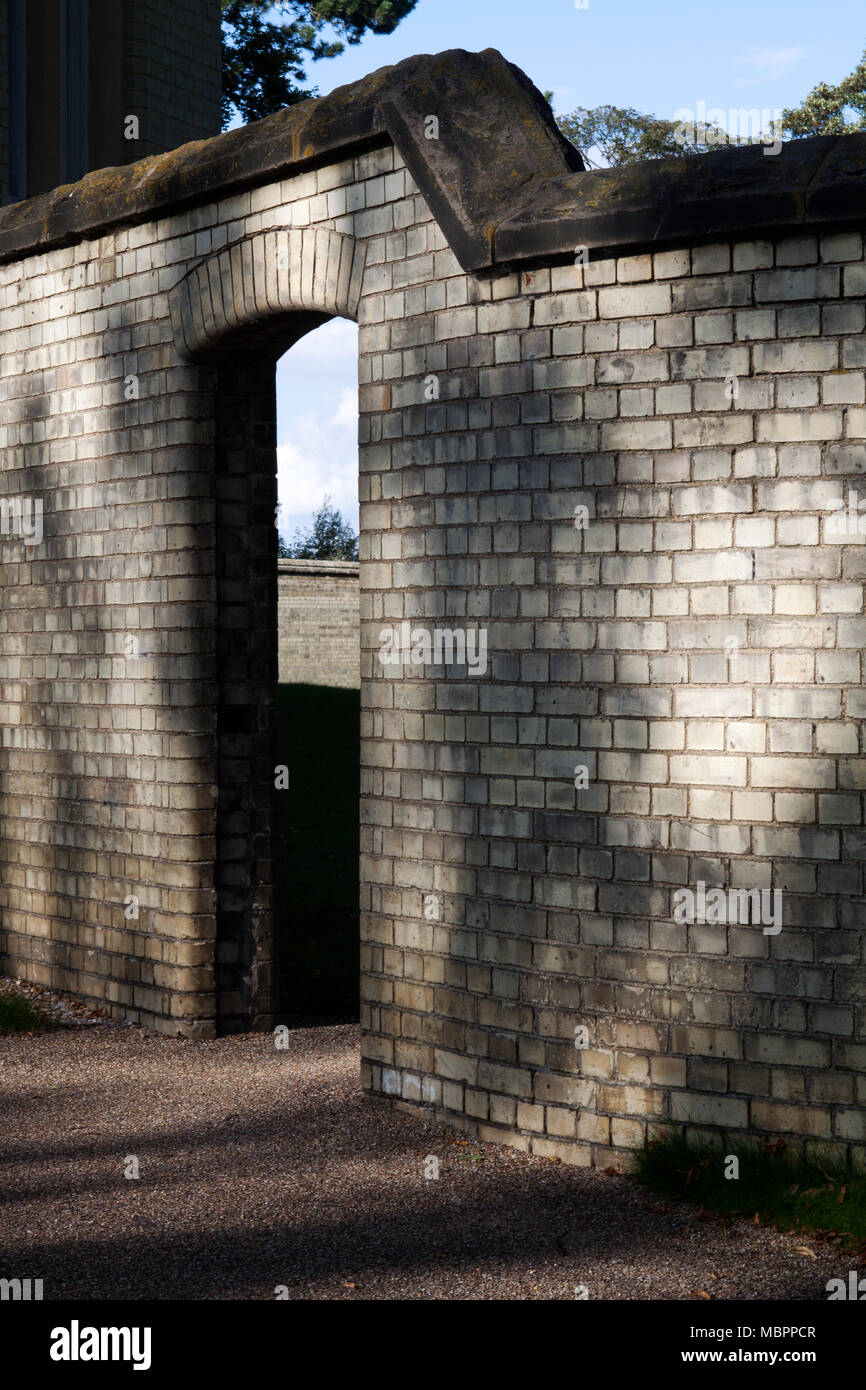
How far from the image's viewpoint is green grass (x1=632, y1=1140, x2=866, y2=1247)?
5.00 m

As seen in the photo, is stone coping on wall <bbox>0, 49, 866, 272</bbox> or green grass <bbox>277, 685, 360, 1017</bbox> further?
green grass <bbox>277, 685, 360, 1017</bbox>

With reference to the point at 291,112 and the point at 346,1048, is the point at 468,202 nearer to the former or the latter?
the point at 291,112

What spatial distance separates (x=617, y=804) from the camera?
18.8 ft

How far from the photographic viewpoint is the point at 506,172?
618 centimetres

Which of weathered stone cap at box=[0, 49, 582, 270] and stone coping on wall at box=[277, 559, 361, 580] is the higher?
weathered stone cap at box=[0, 49, 582, 270]

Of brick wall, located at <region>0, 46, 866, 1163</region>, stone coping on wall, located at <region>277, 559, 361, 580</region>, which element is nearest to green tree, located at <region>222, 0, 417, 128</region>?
stone coping on wall, located at <region>277, 559, 361, 580</region>

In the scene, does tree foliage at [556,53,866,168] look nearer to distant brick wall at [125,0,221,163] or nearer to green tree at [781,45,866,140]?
green tree at [781,45,866,140]

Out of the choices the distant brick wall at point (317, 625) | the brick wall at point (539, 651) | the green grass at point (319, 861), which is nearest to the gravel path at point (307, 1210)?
the brick wall at point (539, 651)

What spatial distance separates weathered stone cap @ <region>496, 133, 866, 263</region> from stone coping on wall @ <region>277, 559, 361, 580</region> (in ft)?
66.2

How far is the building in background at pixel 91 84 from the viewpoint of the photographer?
1284cm

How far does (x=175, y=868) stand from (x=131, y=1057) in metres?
1.00

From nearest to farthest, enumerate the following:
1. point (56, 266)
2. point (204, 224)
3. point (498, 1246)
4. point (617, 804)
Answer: point (498, 1246) → point (617, 804) → point (204, 224) → point (56, 266)

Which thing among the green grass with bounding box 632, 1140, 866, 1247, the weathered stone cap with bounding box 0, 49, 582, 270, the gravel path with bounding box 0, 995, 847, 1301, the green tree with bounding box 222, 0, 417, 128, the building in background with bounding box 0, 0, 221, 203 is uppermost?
the green tree with bounding box 222, 0, 417, 128
